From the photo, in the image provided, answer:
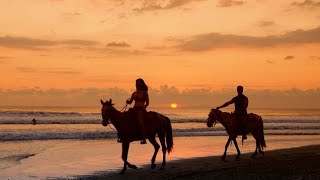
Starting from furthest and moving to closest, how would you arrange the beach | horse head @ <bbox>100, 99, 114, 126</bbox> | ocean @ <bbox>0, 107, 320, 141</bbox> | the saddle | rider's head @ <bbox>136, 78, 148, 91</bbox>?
1. ocean @ <bbox>0, 107, 320, 141</bbox>
2. the saddle
3. rider's head @ <bbox>136, 78, 148, 91</bbox>
4. horse head @ <bbox>100, 99, 114, 126</bbox>
5. the beach

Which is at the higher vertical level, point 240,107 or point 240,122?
point 240,107

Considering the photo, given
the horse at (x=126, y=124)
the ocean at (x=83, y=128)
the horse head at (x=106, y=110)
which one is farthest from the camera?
the ocean at (x=83, y=128)

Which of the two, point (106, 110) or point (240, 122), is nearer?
point (106, 110)

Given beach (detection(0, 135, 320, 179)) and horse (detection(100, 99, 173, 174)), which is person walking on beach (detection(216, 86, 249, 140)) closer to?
beach (detection(0, 135, 320, 179))

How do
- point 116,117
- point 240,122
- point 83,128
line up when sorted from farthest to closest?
point 83,128, point 240,122, point 116,117

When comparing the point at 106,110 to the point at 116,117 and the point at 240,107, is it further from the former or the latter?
the point at 240,107

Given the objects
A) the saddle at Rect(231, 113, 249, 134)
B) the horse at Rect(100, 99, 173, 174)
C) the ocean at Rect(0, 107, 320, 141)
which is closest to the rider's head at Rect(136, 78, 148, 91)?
the horse at Rect(100, 99, 173, 174)

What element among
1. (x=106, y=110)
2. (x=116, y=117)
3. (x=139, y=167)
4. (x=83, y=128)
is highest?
(x=106, y=110)

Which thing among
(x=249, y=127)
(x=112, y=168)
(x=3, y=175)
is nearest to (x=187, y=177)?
(x=112, y=168)

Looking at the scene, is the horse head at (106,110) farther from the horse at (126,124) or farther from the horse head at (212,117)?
the horse head at (212,117)

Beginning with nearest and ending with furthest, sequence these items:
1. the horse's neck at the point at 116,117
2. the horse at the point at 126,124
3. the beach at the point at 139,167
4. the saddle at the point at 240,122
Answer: the beach at the point at 139,167 < the horse at the point at 126,124 < the horse's neck at the point at 116,117 < the saddle at the point at 240,122

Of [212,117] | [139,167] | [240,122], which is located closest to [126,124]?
[139,167]

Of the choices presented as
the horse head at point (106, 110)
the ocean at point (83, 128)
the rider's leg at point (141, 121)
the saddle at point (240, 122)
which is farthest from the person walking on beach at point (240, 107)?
the ocean at point (83, 128)

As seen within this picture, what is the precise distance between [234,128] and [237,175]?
20.0 feet
